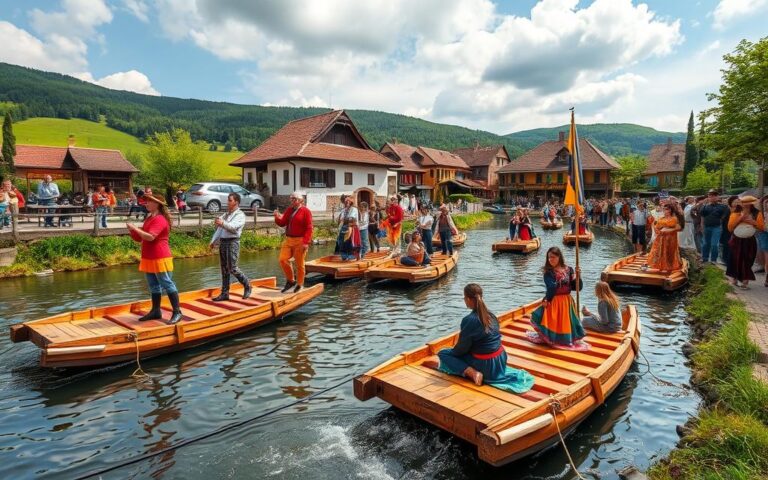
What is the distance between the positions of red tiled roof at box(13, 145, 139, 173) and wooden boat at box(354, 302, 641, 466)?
3902 centimetres

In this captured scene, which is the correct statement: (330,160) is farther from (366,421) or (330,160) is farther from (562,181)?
(562,181)

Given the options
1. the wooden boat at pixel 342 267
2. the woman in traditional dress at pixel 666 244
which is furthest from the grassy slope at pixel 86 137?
the woman in traditional dress at pixel 666 244

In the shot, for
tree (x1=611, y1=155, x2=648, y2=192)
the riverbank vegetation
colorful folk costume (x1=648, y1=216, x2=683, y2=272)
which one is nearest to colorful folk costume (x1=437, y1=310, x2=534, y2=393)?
the riverbank vegetation

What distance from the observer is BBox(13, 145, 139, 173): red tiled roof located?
37906 millimetres

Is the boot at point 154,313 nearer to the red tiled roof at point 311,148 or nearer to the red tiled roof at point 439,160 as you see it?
the red tiled roof at point 311,148

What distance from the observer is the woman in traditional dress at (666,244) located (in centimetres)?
1280

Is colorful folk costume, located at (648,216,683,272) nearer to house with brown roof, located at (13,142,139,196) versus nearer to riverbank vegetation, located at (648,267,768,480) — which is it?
riverbank vegetation, located at (648,267,768,480)

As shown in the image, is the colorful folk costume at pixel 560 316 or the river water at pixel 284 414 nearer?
the river water at pixel 284 414

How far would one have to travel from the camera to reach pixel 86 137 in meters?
86.6

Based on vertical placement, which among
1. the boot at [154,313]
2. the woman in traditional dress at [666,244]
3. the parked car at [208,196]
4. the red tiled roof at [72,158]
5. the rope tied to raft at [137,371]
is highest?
the red tiled roof at [72,158]

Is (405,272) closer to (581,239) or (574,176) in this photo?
(574,176)

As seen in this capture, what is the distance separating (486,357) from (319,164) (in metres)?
30.3

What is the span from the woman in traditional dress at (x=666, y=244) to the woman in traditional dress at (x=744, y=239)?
1.75 metres

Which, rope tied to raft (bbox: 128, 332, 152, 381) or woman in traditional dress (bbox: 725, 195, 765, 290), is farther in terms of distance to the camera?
woman in traditional dress (bbox: 725, 195, 765, 290)
